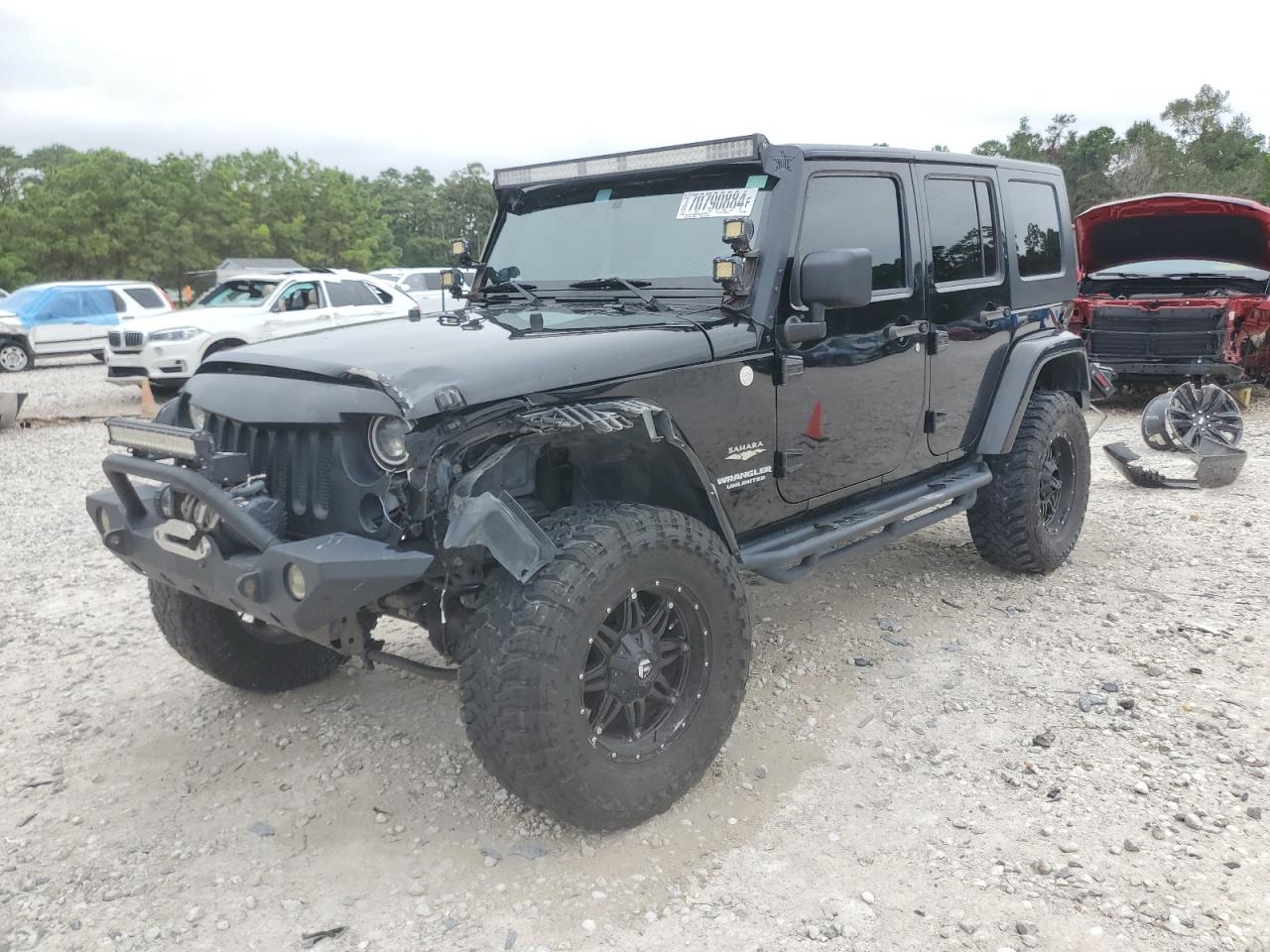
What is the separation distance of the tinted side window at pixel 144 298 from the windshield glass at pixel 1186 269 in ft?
48.0

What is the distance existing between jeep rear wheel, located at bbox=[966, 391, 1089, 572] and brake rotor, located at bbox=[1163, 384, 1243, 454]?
3.13 metres

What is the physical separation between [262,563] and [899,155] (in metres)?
3.13

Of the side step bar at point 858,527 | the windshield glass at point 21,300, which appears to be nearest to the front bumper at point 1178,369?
the side step bar at point 858,527

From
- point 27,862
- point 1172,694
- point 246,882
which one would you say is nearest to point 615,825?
point 246,882

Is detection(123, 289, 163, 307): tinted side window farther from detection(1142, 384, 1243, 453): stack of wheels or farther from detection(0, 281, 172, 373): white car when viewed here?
detection(1142, 384, 1243, 453): stack of wheels

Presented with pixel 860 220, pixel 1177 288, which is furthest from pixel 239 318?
pixel 1177 288

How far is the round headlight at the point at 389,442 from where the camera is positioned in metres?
2.74

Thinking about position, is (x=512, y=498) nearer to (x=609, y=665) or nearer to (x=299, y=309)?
(x=609, y=665)

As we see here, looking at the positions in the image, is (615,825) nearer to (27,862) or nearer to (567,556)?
(567,556)

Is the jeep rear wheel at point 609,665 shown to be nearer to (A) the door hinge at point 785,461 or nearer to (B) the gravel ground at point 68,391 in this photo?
Answer: (A) the door hinge at point 785,461

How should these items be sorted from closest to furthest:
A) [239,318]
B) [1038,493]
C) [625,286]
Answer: [625,286] → [1038,493] → [239,318]

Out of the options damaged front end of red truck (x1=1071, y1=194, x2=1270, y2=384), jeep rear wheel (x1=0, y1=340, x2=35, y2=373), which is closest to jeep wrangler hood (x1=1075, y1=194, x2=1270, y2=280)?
damaged front end of red truck (x1=1071, y1=194, x2=1270, y2=384)

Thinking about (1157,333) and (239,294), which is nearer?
→ (1157,333)

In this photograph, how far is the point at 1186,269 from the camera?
10852 millimetres
